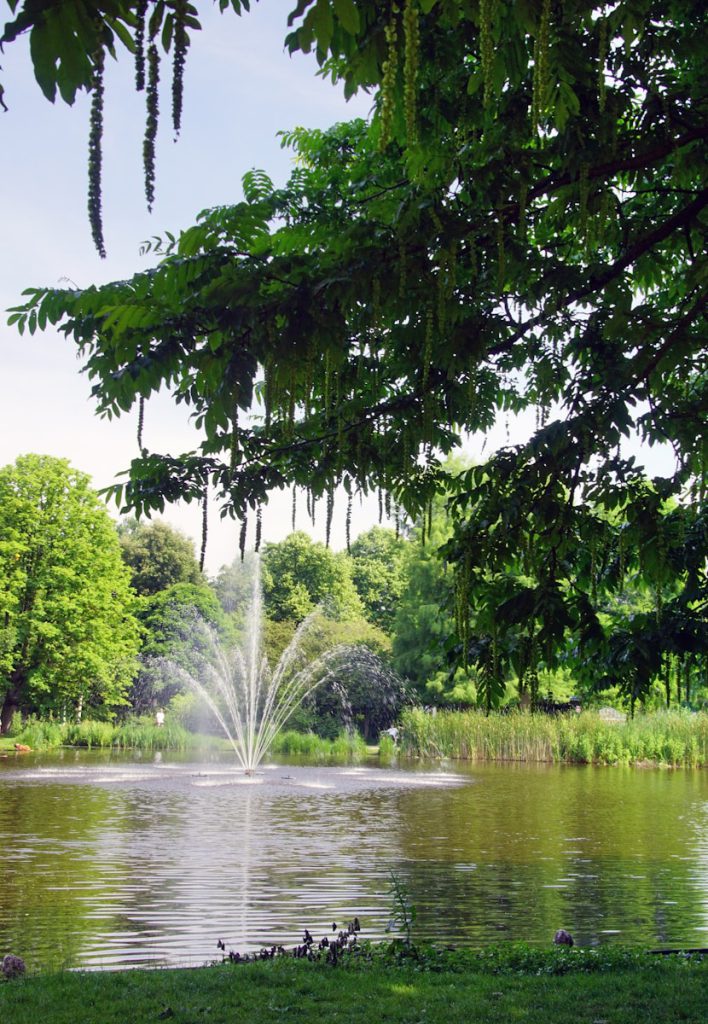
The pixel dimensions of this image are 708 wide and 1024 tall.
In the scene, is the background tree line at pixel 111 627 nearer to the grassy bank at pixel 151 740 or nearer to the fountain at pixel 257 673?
the fountain at pixel 257 673

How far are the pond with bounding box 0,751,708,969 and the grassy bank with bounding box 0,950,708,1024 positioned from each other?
1.17 m

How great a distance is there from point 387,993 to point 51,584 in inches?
1600

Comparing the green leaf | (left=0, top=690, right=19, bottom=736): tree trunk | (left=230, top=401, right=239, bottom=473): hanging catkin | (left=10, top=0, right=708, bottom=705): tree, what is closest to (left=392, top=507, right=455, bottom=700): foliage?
(left=0, top=690, right=19, bottom=736): tree trunk

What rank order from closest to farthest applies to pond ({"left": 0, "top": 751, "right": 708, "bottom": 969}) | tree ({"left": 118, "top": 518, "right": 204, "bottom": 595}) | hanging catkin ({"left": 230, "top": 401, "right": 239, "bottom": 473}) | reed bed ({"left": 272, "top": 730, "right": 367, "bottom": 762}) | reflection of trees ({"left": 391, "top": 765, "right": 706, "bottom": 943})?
hanging catkin ({"left": 230, "top": 401, "right": 239, "bottom": 473})
pond ({"left": 0, "top": 751, "right": 708, "bottom": 969})
reflection of trees ({"left": 391, "top": 765, "right": 706, "bottom": 943})
reed bed ({"left": 272, "top": 730, "right": 367, "bottom": 762})
tree ({"left": 118, "top": 518, "right": 204, "bottom": 595})

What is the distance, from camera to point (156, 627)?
63.3m

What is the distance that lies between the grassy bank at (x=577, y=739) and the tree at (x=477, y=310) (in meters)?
28.5

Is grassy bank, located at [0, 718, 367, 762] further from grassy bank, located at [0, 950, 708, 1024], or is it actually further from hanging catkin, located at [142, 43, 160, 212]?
hanging catkin, located at [142, 43, 160, 212]

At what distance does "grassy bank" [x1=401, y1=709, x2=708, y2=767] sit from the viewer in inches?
1415

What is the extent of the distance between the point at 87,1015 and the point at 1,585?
3985 cm

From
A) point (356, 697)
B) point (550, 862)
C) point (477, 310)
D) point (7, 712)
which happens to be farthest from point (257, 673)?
point (477, 310)

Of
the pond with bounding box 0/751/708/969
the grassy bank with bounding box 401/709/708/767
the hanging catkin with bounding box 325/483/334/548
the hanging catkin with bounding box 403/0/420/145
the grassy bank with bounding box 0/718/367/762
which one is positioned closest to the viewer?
the hanging catkin with bounding box 403/0/420/145

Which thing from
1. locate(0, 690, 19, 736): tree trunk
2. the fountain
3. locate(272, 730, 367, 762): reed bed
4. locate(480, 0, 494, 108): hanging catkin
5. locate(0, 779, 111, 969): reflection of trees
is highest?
locate(480, 0, 494, 108): hanging catkin

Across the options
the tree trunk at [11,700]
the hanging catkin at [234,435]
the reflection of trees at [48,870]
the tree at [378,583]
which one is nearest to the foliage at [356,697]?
the tree trunk at [11,700]

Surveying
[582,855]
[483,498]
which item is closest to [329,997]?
[483,498]
